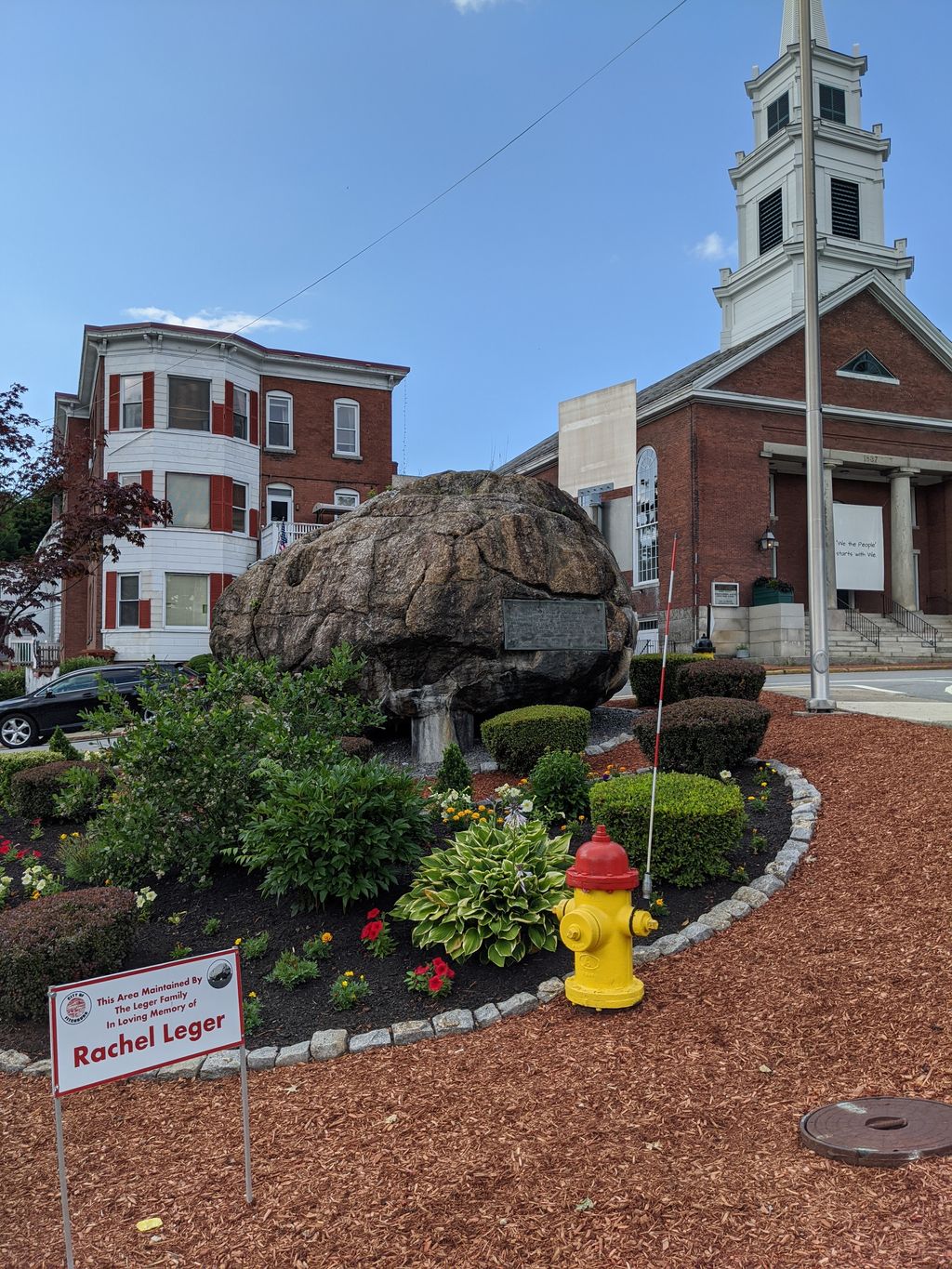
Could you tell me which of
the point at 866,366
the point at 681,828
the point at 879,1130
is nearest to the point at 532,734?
the point at 681,828

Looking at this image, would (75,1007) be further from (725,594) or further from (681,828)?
(725,594)

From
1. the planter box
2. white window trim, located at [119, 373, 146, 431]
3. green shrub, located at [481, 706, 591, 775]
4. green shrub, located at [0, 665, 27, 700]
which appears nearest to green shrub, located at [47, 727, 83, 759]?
green shrub, located at [481, 706, 591, 775]

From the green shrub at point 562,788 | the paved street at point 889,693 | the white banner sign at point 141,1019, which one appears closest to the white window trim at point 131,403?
the paved street at point 889,693

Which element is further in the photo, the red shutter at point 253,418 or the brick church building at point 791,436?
the red shutter at point 253,418

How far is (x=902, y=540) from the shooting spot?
32969 mm

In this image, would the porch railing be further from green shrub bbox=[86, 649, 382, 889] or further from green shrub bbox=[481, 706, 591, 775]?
green shrub bbox=[86, 649, 382, 889]

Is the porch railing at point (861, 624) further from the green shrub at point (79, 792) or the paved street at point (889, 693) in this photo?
the green shrub at point (79, 792)

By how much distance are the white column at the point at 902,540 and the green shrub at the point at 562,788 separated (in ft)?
95.3

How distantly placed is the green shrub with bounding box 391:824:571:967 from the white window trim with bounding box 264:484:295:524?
86.3ft

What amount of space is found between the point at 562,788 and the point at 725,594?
918 inches

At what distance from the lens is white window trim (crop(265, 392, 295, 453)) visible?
3111 centimetres

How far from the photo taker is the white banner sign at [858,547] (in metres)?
32.1

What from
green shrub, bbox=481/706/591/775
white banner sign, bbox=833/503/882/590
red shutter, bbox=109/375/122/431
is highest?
red shutter, bbox=109/375/122/431

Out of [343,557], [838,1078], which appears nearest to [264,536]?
[343,557]
